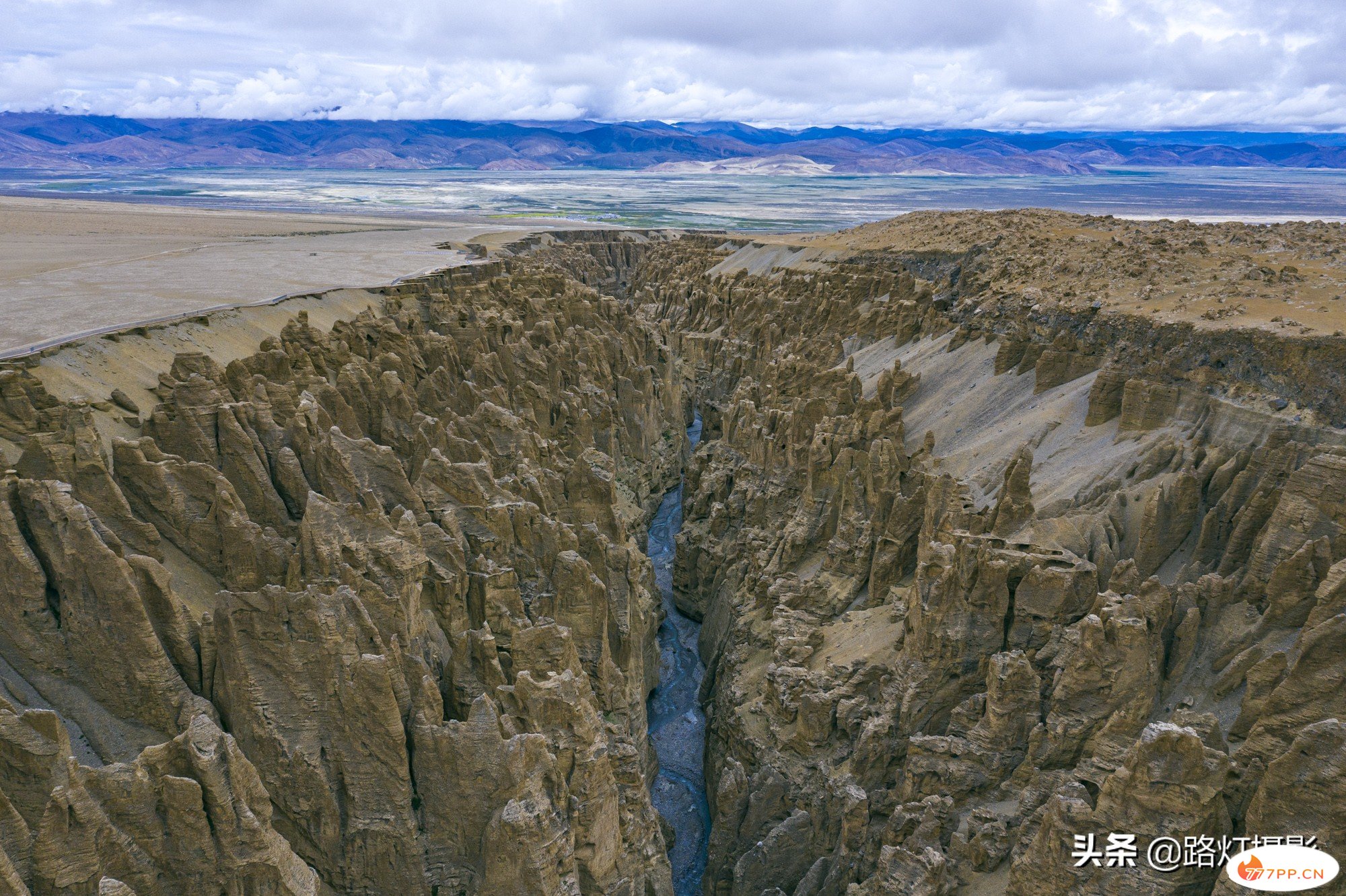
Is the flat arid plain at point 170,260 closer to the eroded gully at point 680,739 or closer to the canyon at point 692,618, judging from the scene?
the canyon at point 692,618

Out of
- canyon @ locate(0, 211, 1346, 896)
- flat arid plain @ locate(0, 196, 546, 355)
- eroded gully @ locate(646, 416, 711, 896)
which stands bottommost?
eroded gully @ locate(646, 416, 711, 896)

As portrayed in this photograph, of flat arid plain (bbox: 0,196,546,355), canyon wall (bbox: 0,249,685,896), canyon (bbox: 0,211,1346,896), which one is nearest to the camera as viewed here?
canyon wall (bbox: 0,249,685,896)

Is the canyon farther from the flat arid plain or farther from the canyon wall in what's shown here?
the flat arid plain

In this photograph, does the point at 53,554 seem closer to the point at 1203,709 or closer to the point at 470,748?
the point at 470,748

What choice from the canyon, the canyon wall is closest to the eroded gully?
the canyon

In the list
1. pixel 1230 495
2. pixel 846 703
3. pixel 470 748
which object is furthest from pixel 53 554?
pixel 1230 495

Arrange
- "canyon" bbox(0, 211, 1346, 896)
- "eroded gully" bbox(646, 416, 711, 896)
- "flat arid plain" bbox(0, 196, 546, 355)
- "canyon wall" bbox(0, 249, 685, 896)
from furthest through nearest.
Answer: "flat arid plain" bbox(0, 196, 546, 355) < "eroded gully" bbox(646, 416, 711, 896) < "canyon" bbox(0, 211, 1346, 896) < "canyon wall" bbox(0, 249, 685, 896)

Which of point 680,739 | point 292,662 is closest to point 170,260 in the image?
point 680,739

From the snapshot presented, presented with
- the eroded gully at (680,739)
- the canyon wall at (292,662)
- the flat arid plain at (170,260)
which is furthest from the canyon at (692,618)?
the flat arid plain at (170,260)
